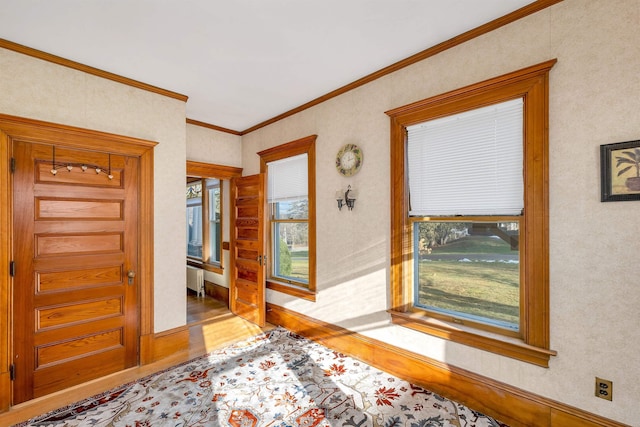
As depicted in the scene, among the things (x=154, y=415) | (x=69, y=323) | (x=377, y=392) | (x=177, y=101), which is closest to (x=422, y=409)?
(x=377, y=392)

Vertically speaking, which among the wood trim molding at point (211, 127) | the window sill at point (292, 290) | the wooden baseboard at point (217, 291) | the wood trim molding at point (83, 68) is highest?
the wood trim molding at point (83, 68)

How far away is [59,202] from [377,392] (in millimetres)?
3188

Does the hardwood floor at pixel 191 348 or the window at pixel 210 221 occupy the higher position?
the window at pixel 210 221

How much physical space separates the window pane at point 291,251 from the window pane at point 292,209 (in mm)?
99

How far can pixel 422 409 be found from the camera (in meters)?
2.23

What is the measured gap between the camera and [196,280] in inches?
219

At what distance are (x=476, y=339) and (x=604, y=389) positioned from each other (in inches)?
27.5

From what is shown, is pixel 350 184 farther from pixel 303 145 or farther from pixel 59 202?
pixel 59 202

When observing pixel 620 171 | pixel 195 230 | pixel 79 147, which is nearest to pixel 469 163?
pixel 620 171

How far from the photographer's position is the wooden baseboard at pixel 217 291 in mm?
5137

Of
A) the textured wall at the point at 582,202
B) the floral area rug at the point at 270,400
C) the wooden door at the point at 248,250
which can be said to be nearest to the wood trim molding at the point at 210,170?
the wooden door at the point at 248,250

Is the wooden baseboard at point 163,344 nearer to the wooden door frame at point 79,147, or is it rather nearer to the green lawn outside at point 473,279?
the wooden door frame at point 79,147

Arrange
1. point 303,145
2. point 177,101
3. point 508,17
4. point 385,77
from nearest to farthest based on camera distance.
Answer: point 508,17
point 385,77
point 177,101
point 303,145

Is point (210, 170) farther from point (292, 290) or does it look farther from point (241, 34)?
point (241, 34)
